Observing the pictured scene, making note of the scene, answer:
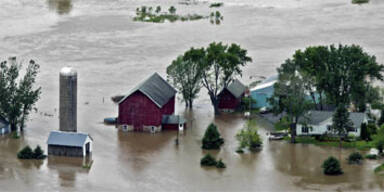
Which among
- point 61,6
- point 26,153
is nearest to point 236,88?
point 26,153

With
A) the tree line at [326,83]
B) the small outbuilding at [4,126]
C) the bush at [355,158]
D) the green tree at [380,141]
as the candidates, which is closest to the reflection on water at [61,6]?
the small outbuilding at [4,126]

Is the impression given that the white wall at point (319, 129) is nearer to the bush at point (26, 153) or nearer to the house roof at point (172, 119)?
the house roof at point (172, 119)

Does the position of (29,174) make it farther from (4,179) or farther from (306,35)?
(306,35)

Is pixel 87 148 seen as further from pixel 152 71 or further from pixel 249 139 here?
pixel 152 71

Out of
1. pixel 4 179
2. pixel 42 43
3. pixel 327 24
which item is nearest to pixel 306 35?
pixel 327 24

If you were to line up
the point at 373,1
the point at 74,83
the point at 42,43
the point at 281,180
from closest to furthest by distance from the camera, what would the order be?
the point at 281,180 < the point at 74,83 < the point at 42,43 < the point at 373,1
